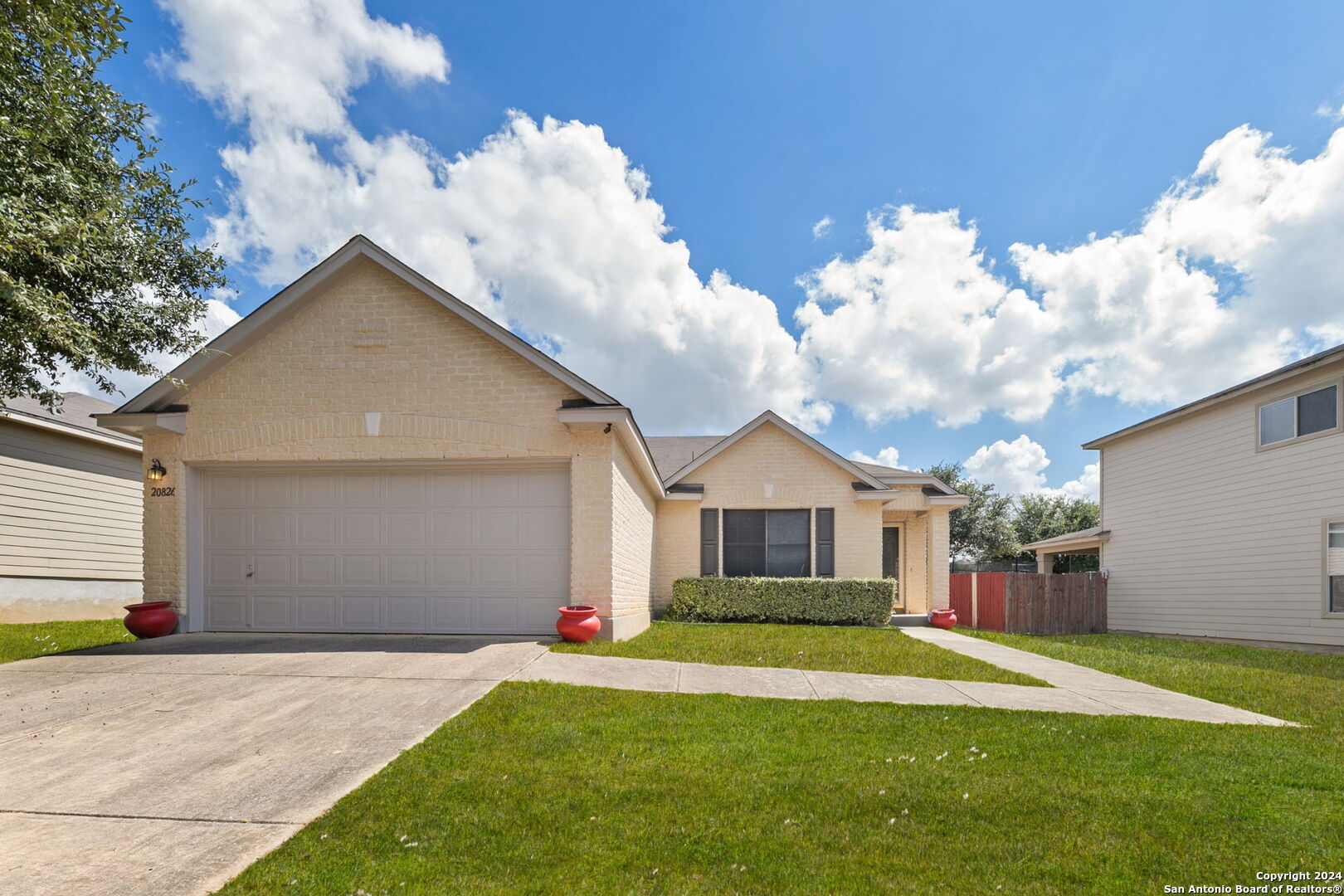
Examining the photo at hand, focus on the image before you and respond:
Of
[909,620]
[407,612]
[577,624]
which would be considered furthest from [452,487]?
[909,620]

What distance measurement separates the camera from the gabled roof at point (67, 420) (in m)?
13.9

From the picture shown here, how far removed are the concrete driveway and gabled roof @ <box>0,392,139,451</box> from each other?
7.58 meters

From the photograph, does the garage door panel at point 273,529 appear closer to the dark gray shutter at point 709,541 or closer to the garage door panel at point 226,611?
the garage door panel at point 226,611

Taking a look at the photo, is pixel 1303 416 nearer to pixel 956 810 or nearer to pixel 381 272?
pixel 956 810

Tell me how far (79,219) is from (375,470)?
4.58 metres

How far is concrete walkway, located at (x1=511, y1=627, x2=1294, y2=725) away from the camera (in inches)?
276

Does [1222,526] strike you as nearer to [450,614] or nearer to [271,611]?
[450,614]

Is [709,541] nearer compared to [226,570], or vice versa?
[226,570]

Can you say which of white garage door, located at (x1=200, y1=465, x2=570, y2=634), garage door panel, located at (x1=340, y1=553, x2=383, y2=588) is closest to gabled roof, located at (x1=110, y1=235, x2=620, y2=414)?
white garage door, located at (x1=200, y1=465, x2=570, y2=634)

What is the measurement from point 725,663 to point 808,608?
24.6 feet

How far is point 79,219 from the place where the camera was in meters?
8.23

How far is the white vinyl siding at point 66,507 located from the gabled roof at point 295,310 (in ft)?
18.3

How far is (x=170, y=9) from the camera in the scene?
988 centimetres

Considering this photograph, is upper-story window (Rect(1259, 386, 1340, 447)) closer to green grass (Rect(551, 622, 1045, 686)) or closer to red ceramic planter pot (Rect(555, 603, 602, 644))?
green grass (Rect(551, 622, 1045, 686))
